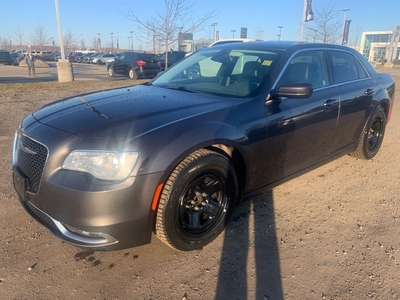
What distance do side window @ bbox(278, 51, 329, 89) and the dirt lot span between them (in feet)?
4.31

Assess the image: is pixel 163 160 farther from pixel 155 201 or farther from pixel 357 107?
pixel 357 107

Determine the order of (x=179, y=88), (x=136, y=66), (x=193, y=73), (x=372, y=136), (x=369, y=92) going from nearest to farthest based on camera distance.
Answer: (x=179, y=88)
(x=193, y=73)
(x=369, y=92)
(x=372, y=136)
(x=136, y=66)

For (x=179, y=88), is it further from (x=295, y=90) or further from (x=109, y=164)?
(x=109, y=164)

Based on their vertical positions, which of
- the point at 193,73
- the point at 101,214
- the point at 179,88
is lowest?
the point at 101,214

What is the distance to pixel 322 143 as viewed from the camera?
3.75 meters

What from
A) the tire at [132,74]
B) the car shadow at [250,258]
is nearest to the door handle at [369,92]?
the car shadow at [250,258]

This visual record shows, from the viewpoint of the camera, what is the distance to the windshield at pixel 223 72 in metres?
3.21

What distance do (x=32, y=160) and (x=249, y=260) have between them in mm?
1841

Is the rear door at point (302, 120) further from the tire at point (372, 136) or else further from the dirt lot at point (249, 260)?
the tire at point (372, 136)

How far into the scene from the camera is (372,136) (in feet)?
16.2

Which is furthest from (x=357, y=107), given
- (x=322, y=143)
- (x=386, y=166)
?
(x=386, y=166)

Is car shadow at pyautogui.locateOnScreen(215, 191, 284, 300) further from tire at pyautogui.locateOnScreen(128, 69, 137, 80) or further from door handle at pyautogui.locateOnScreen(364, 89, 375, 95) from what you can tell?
tire at pyautogui.locateOnScreen(128, 69, 137, 80)

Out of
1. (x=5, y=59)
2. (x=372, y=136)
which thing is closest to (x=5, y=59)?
(x=5, y=59)

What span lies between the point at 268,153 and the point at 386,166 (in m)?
2.77
